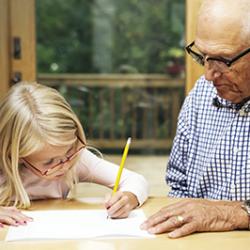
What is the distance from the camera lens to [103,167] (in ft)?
5.28

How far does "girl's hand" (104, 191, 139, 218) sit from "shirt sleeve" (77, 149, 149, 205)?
0.09 metres

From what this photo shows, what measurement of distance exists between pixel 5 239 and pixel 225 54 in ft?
2.42

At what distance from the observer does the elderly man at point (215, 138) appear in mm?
1249

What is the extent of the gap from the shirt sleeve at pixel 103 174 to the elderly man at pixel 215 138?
186 mm

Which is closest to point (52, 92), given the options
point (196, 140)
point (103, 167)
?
point (103, 167)

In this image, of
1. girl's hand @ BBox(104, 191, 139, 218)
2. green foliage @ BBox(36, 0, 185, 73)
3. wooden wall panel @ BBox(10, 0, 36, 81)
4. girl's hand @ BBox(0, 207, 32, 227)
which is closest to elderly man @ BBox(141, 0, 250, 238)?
girl's hand @ BBox(104, 191, 139, 218)

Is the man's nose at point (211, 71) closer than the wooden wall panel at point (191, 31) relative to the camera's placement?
Yes

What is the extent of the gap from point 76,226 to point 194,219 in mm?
271

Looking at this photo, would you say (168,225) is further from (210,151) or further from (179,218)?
(210,151)

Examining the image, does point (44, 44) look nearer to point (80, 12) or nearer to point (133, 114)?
point (80, 12)

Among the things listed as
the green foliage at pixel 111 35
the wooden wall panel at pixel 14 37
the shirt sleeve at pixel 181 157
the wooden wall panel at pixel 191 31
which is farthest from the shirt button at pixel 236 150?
the green foliage at pixel 111 35

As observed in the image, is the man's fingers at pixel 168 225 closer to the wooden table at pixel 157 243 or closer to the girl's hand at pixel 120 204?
the wooden table at pixel 157 243

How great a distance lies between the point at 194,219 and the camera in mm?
1223

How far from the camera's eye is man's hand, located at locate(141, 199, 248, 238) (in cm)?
121
